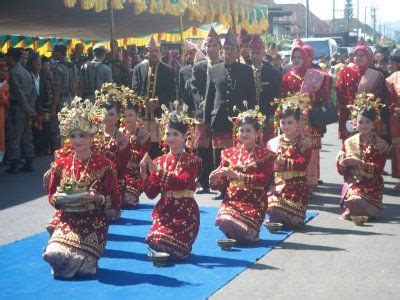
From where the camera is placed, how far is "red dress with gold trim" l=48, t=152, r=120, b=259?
5.84m

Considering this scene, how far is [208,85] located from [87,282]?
4.26 m

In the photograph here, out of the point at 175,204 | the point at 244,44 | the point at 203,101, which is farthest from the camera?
the point at 244,44

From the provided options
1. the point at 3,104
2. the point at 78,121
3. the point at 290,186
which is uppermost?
the point at 78,121

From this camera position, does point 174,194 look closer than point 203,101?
Yes

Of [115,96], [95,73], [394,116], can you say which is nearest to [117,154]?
[115,96]

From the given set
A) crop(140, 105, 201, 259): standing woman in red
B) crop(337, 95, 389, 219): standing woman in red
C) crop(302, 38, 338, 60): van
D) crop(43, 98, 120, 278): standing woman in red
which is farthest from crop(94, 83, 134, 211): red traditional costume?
crop(302, 38, 338, 60): van

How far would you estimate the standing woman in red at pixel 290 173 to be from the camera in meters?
7.59

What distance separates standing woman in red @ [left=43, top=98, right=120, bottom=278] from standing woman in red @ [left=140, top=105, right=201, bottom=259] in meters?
0.43

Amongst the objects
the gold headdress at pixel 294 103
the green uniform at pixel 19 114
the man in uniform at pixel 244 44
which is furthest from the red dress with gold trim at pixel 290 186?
the green uniform at pixel 19 114

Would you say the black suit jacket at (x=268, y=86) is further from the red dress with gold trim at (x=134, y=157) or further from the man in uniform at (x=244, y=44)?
the red dress with gold trim at (x=134, y=157)

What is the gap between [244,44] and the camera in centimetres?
1081

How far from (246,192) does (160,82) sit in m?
3.83

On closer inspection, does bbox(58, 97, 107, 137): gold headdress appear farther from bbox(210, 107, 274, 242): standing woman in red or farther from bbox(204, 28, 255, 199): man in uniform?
bbox(204, 28, 255, 199): man in uniform

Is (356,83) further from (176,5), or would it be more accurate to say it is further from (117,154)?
(117,154)
